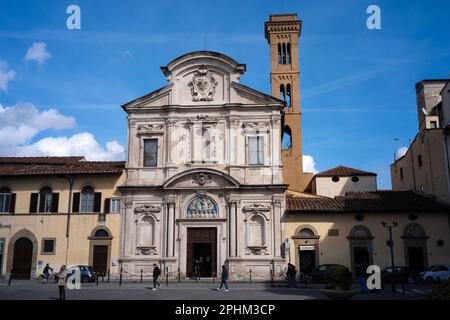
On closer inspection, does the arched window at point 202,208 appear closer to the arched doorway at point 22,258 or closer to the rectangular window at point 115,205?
the rectangular window at point 115,205

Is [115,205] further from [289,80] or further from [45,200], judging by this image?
[289,80]

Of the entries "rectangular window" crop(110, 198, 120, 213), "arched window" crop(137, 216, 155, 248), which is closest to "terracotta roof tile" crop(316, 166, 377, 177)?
"arched window" crop(137, 216, 155, 248)

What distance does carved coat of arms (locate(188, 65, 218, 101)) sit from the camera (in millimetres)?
37562

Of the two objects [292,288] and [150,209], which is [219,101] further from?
[292,288]

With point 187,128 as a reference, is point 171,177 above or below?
below

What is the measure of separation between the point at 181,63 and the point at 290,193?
16.6m

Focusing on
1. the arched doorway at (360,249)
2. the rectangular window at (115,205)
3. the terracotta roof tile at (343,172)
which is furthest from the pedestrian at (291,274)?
the terracotta roof tile at (343,172)

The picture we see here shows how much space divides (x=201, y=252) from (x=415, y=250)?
16015 millimetres

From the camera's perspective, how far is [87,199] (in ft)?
121

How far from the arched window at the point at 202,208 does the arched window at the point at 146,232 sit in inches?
121

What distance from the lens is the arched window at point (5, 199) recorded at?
123 feet

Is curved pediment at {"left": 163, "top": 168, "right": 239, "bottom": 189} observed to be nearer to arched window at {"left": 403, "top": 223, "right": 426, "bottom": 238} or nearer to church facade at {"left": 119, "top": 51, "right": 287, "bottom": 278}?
church facade at {"left": 119, "top": 51, "right": 287, "bottom": 278}
